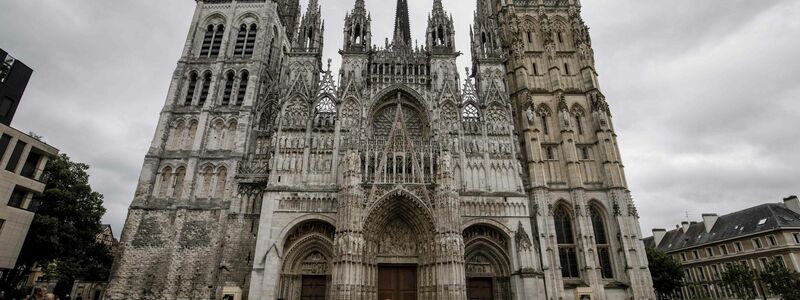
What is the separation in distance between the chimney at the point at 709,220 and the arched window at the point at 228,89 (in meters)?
49.4

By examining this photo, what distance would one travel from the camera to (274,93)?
29.1m

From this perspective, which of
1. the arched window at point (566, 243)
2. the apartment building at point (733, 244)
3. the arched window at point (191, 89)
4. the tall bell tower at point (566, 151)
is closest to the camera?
the tall bell tower at point (566, 151)

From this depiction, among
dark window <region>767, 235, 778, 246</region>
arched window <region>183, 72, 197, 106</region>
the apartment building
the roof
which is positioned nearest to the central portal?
arched window <region>183, 72, 197, 106</region>

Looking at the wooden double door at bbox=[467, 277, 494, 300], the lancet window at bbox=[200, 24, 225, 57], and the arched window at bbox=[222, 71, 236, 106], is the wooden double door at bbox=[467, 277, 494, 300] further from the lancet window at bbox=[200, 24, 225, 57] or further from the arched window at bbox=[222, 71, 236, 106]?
the lancet window at bbox=[200, 24, 225, 57]

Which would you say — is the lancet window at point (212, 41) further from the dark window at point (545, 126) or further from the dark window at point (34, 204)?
the dark window at point (545, 126)

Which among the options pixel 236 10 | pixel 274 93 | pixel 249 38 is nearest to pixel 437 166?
pixel 274 93

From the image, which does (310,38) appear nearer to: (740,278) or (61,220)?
(61,220)

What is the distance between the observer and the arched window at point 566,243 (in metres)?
23.8

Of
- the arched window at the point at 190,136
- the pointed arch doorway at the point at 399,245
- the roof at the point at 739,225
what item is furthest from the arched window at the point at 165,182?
the roof at the point at 739,225

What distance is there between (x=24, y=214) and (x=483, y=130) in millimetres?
26938

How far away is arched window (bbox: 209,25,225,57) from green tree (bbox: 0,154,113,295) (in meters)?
11.8

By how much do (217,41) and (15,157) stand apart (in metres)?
15.0

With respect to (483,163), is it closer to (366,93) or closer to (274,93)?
(366,93)

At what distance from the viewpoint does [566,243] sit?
24422mm
